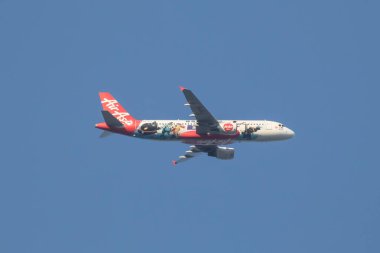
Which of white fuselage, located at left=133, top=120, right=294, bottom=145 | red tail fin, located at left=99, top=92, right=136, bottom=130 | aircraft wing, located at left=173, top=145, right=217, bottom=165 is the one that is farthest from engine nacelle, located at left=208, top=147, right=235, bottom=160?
red tail fin, located at left=99, top=92, right=136, bottom=130

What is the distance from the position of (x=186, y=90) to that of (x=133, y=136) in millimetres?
13868

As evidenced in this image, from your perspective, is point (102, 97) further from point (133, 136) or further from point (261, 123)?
point (261, 123)

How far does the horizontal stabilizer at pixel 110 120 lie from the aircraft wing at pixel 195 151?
12945 millimetres

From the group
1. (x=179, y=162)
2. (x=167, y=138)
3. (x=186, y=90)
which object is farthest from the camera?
(x=179, y=162)

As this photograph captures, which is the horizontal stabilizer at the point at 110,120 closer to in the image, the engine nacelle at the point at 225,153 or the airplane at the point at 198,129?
the airplane at the point at 198,129

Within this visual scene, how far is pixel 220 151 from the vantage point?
472 feet

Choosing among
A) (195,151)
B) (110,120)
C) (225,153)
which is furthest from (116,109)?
(225,153)

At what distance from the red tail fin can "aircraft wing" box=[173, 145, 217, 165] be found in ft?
36.3

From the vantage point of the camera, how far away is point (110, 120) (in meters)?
136

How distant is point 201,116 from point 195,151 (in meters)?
13.7

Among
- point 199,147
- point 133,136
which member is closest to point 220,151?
point 199,147

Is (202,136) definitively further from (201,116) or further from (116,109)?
(116,109)

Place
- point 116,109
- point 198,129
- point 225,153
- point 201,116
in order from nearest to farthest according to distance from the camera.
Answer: point 201,116 < point 198,129 < point 116,109 < point 225,153

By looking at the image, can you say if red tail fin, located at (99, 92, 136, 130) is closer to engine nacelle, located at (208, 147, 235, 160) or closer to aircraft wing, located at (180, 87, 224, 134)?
aircraft wing, located at (180, 87, 224, 134)
